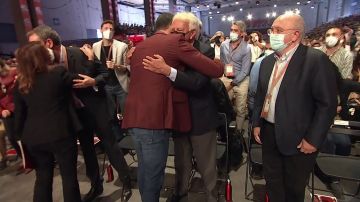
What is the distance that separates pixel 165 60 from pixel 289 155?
3.23 feet

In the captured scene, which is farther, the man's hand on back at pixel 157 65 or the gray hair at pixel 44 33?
the gray hair at pixel 44 33

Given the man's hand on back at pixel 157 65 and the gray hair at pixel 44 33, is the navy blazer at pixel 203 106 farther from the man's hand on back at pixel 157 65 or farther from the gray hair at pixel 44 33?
the gray hair at pixel 44 33

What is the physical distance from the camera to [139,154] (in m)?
1.82

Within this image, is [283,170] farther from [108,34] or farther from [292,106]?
[108,34]

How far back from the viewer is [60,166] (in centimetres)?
196

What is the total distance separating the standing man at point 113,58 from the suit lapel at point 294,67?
228cm

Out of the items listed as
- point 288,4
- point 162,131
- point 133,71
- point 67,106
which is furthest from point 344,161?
point 288,4

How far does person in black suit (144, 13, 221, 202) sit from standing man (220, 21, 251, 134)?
134cm

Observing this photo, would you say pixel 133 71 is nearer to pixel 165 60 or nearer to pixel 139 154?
pixel 165 60

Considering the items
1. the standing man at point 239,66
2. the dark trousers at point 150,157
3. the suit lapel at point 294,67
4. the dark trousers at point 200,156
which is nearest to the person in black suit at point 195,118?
the dark trousers at point 200,156

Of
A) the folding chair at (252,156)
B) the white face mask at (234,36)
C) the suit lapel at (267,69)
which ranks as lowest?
the folding chair at (252,156)

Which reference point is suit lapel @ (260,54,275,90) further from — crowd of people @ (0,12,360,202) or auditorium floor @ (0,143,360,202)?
auditorium floor @ (0,143,360,202)

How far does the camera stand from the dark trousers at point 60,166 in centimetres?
191

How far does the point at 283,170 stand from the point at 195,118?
2.30ft
